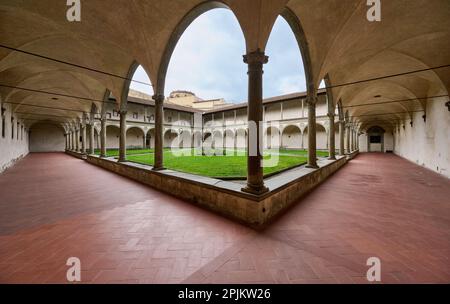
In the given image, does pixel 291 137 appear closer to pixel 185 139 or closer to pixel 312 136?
pixel 185 139

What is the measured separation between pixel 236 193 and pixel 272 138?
27.2m

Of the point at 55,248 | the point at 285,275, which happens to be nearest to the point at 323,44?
the point at 285,275

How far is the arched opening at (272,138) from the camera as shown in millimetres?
29125

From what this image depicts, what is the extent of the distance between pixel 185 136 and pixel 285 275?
115ft

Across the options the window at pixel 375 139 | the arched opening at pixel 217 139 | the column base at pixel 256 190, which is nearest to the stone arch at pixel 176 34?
the column base at pixel 256 190

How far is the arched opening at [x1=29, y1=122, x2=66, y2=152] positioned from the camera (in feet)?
91.7

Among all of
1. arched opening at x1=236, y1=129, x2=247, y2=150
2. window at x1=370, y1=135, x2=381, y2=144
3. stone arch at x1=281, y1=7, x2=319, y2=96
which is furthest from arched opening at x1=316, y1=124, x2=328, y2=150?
stone arch at x1=281, y1=7, x2=319, y2=96

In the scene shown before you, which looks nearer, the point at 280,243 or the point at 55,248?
the point at 55,248

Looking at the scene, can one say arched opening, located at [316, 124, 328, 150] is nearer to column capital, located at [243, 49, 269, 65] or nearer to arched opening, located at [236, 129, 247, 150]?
arched opening, located at [236, 129, 247, 150]

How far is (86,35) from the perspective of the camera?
22.4ft

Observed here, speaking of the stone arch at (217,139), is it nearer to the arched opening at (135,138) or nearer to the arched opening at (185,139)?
the arched opening at (185,139)

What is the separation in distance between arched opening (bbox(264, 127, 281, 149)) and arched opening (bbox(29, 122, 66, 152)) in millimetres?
34305

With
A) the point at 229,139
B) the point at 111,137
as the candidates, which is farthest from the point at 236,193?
the point at 229,139

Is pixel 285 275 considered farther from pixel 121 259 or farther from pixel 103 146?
pixel 103 146
